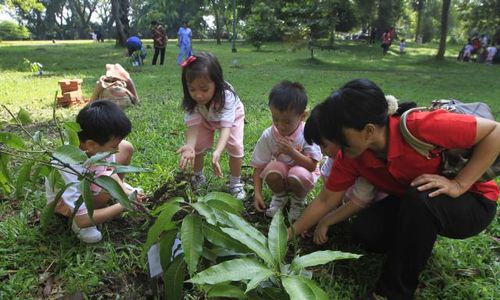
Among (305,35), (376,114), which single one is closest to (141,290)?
(376,114)

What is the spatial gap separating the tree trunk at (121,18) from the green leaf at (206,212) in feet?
57.7

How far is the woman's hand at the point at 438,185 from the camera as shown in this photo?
1730mm

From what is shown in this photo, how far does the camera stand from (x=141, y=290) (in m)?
1.87

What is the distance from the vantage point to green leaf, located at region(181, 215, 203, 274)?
1.17 metres

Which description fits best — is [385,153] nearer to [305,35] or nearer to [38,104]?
[38,104]

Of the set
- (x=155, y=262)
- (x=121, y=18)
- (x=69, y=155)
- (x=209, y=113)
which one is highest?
(x=121, y=18)

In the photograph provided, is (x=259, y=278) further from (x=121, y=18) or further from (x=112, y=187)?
(x=121, y=18)

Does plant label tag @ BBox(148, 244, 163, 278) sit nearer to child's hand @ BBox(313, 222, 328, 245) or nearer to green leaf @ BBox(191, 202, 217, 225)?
green leaf @ BBox(191, 202, 217, 225)

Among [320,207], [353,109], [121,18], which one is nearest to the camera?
[353,109]

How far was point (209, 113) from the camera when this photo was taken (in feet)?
9.42

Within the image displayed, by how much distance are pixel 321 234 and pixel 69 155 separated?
1.40 metres

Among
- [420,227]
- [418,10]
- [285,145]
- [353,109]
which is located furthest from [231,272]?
[418,10]

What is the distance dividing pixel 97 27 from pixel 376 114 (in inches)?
2136

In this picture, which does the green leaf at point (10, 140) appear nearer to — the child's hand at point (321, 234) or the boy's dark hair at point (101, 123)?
the boy's dark hair at point (101, 123)
